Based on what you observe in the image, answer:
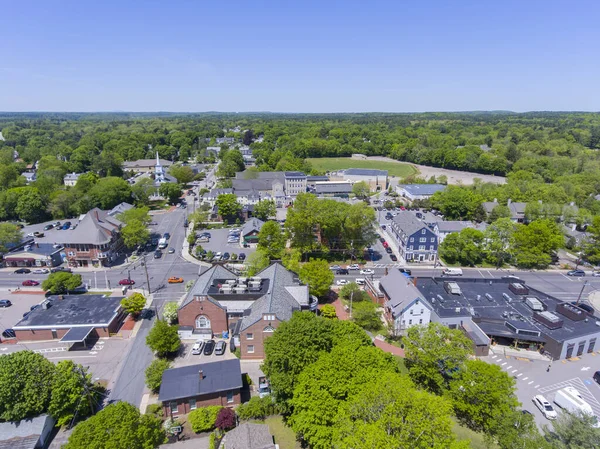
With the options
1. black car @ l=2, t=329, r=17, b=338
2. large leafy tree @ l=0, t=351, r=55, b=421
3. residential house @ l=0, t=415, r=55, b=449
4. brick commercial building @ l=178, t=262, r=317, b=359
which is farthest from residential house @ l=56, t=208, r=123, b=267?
residential house @ l=0, t=415, r=55, b=449

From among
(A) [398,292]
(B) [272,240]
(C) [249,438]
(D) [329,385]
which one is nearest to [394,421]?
(D) [329,385]

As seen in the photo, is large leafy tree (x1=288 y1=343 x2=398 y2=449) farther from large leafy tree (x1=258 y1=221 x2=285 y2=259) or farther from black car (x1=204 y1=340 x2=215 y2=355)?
large leafy tree (x1=258 y1=221 x2=285 y2=259)

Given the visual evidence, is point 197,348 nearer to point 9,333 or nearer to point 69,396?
point 69,396

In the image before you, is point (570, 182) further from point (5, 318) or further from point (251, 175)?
point (5, 318)

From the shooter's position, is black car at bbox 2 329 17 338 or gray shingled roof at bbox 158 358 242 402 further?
black car at bbox 2 329 17 338

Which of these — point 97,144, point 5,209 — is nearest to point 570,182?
point 5,209
